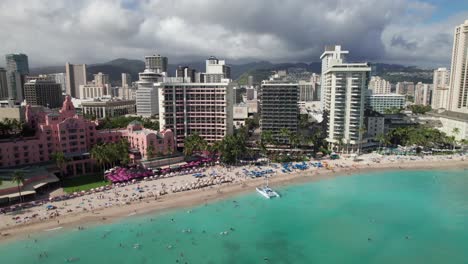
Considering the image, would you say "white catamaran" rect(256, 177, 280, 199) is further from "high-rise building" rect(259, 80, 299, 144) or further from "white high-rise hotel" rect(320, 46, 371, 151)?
"white high-rise hotel" rect(320, 46, 371, 151)

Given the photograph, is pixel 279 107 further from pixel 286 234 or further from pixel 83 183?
pixel 83 183

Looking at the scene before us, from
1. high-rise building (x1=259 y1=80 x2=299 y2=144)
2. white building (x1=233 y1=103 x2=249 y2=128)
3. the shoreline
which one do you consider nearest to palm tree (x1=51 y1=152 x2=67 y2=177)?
the shoreline

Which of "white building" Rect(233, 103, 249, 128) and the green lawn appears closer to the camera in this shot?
the green lawn

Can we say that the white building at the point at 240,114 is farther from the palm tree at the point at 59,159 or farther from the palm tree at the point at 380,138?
the palm tree at the point at 59,159

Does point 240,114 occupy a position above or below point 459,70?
below

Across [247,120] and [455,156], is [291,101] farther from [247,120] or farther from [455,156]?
[455,156]

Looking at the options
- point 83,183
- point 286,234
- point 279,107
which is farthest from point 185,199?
point 279,107
